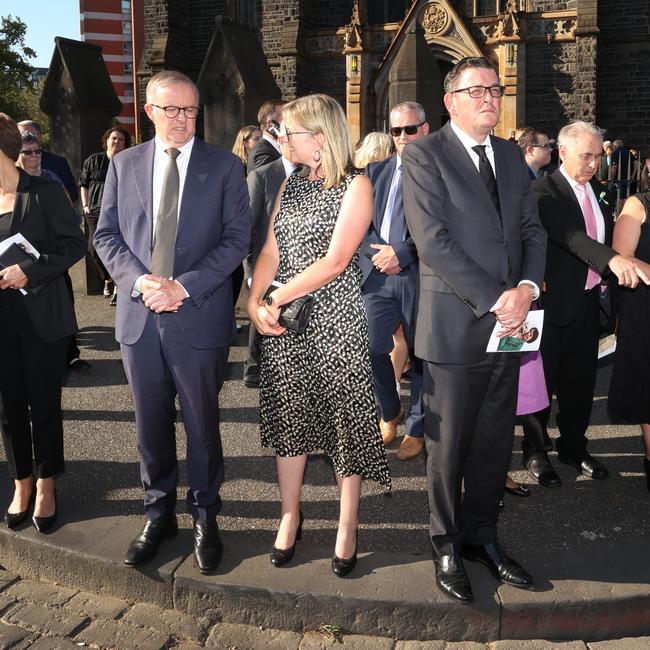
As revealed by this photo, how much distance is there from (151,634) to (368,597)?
2.87 feet

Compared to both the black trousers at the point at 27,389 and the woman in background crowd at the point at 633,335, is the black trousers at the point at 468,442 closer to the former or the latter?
the woman in background crowd at the point at 633,335

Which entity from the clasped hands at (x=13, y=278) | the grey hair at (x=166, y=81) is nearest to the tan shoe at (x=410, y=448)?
the clasped hands at (x=13, y=278)

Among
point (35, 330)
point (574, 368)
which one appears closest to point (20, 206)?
point (35, 330)

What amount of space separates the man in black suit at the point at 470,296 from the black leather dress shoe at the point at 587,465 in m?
1.37

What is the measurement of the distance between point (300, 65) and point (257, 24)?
2826 millimetres

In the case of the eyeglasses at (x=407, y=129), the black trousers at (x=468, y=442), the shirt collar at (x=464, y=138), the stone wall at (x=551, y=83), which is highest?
the stone wall at (x=551, y=83)

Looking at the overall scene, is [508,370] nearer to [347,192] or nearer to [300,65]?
[347,192]

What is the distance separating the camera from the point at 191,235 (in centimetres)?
326

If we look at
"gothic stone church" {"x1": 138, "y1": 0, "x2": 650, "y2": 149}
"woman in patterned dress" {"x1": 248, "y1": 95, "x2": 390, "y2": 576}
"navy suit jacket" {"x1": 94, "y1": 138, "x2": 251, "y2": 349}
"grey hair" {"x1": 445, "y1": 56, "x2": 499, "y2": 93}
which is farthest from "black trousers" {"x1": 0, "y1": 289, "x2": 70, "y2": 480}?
"gothic stone church" {"x1": 138, "y1": 0, "x2": 650, "y2": 149}

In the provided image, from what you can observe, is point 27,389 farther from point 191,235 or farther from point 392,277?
point 392,277

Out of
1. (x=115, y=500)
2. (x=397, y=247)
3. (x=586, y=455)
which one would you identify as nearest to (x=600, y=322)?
(x=586, y=455)

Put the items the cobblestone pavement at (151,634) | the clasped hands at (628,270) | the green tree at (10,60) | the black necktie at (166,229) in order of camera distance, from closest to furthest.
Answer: the cobblestone pavement at (151,634) < the black necktie at (166,229) < the clasped hands at (628,270) < the green tree at (10,60)

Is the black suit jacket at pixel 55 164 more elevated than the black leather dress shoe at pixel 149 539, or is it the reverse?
the black suit jacket at pixel 55 164

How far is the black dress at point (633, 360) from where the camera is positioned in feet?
13.9
